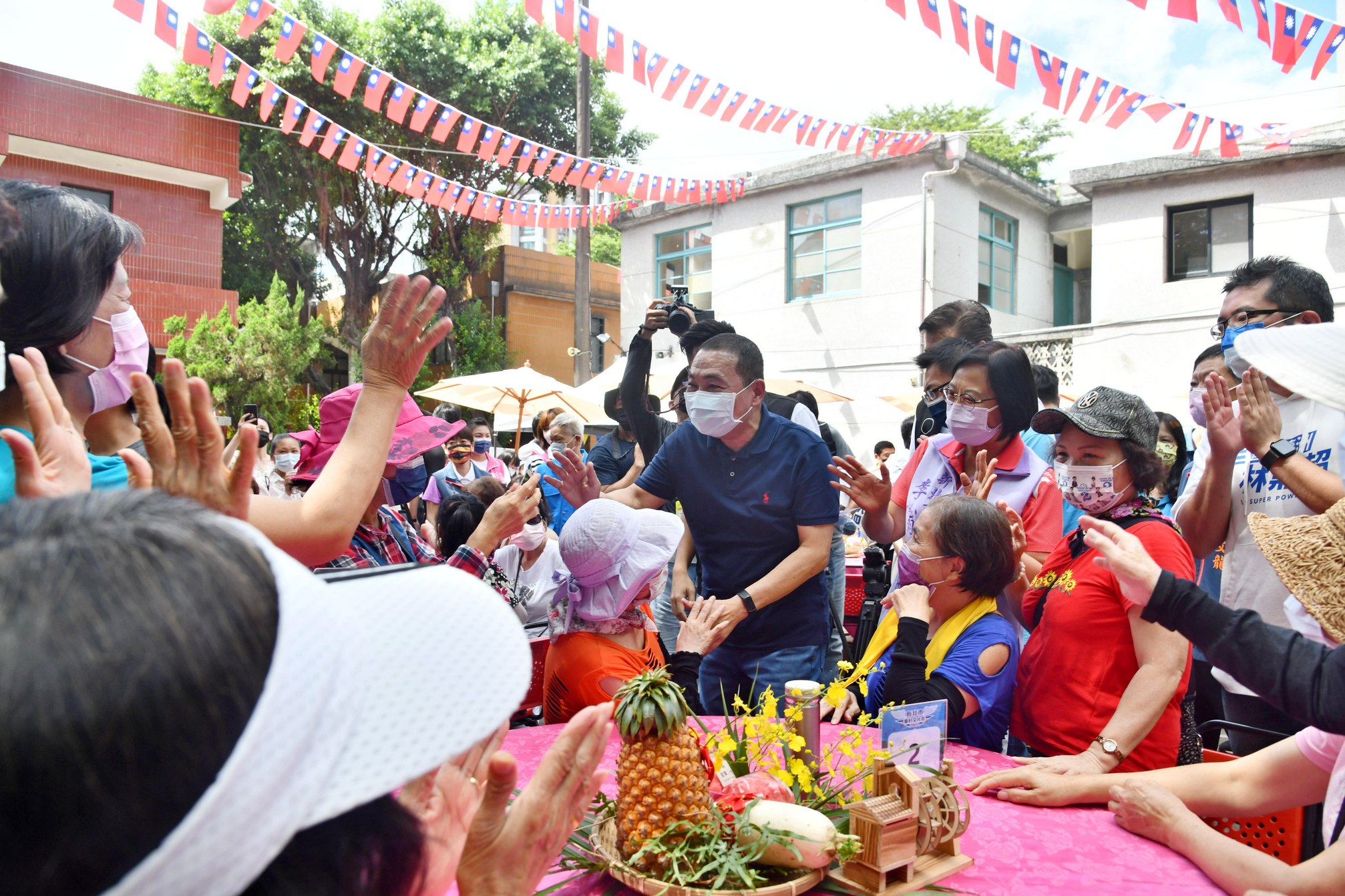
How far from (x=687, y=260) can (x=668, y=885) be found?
672 inches

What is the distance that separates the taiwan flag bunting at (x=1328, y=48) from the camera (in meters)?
4.67

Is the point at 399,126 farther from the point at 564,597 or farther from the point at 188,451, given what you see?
the point at 188,451

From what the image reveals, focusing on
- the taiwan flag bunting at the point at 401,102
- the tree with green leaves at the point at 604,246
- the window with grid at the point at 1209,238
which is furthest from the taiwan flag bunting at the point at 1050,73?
the tree with green leaves at the point at 604,246

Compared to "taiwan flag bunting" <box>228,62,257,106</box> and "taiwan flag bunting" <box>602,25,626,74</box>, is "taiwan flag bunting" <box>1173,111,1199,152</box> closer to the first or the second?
"taiwan flag bunting" <box>602,25,626,74</box>

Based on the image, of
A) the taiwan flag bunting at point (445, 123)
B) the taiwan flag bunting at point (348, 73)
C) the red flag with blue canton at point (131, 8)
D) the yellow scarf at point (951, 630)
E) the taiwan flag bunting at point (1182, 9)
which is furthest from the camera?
the taiwan flag bunting at point (445, 123)

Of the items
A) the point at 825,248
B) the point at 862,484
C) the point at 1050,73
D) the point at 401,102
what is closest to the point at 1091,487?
the point at 862,484

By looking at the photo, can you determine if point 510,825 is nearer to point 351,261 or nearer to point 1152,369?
point 1152,369

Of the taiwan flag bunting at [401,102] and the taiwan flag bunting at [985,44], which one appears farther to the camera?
the taiwan flag bunting at [401,102]

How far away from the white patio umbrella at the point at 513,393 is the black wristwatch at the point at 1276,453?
8340 mm

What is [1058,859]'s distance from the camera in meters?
1.72

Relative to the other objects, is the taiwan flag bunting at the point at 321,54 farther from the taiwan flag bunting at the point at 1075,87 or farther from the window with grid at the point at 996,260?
the window with grid at the point at 996,260

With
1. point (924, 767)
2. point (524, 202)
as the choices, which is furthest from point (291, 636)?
point (524, 202)

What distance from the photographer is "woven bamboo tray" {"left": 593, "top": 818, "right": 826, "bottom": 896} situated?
4.85 ft

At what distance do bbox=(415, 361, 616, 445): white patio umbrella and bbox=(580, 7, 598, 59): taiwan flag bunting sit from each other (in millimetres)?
4425
